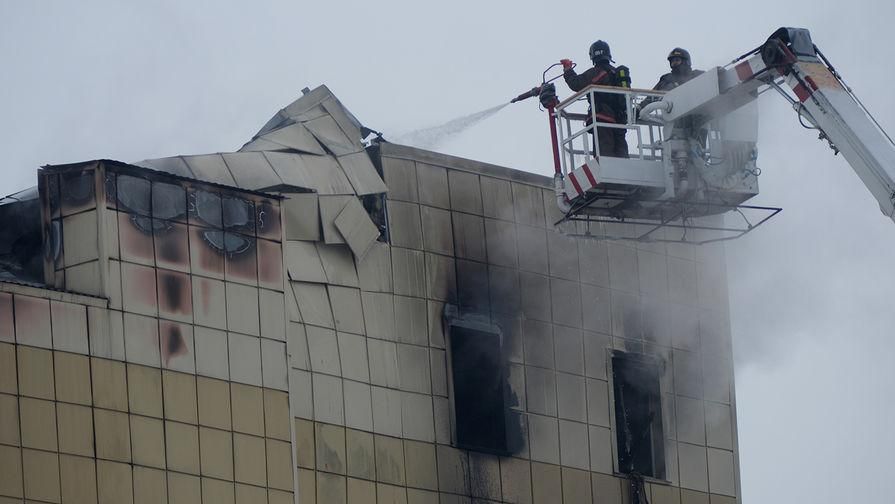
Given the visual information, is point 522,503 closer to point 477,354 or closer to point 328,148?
point 477,354

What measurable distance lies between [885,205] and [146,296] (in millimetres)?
10500

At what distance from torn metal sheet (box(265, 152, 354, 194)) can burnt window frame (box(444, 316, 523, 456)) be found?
9.22 ft

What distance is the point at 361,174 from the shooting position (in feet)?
96.8

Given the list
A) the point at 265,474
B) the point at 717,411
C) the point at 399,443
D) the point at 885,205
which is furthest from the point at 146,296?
the point at 717,411

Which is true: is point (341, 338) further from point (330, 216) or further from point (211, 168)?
point (211, 168)

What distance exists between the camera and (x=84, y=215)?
1009 inches

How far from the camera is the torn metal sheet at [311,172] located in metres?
28.8

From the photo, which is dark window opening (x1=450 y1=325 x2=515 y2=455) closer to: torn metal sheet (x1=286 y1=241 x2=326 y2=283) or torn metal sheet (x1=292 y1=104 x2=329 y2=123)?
torn metal sheet (x1=286 y1=241 x2=326 y2=283)

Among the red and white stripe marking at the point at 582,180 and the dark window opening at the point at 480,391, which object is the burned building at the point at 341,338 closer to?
the dark window opening at the point at 480,391

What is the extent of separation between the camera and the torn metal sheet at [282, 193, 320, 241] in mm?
28219

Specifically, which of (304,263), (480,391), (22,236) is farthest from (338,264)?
(22,236)

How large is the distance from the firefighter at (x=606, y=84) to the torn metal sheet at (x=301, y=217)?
15.0 feet

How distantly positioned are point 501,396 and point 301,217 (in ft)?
15.5

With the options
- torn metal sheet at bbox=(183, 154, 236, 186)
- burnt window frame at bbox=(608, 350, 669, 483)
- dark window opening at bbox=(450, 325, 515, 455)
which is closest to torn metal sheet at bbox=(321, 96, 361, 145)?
torn metal sheet at bbox=(183, 154, 236, 186)
